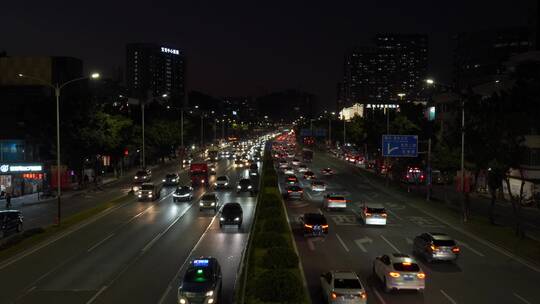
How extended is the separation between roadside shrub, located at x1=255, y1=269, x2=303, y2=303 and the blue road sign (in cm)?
4584

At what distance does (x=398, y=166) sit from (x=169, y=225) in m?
41.1

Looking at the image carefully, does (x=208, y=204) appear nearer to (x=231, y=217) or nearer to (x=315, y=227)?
(x=231, y=217)

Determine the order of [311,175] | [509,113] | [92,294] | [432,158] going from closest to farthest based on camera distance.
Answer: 1. [92,294]
2. [509,113]
3. [432,158]
4. [311,175]

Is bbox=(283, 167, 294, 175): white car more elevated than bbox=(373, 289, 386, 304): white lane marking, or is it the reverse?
bbox=(283, 167, 294, 175): white car

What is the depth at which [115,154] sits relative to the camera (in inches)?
3317

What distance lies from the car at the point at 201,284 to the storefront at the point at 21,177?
150ft

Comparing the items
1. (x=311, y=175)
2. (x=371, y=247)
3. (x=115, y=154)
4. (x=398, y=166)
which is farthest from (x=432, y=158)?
(x=115, y=154)

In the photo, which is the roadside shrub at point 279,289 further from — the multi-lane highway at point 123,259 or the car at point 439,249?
the car at point 439,249

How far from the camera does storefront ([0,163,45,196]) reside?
6251cm

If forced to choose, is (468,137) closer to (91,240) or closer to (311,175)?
(91,240)

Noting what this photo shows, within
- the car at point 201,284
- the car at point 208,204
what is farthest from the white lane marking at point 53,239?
the car at point 201,284

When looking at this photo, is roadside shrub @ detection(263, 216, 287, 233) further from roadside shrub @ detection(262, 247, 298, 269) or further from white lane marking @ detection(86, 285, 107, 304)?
white lane marking @ detection(86, 285, 107, 304)

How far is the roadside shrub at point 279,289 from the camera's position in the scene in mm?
18094

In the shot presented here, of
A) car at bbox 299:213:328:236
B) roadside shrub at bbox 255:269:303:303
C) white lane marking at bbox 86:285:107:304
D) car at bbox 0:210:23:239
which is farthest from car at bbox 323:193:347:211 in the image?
roadside shrub at bbox 255:269:303:303
